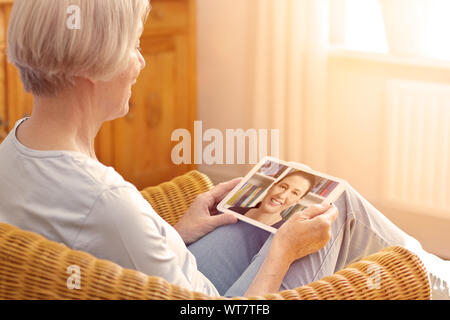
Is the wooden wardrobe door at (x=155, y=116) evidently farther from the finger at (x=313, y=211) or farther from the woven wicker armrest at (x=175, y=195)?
the finger at (x=313, y=211)

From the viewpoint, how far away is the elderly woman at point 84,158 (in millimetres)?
1056

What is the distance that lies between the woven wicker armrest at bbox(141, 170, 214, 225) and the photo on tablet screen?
0.17 metres

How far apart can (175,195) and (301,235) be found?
1.55 ft

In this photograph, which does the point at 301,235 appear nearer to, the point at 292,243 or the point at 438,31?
the point at 292,243

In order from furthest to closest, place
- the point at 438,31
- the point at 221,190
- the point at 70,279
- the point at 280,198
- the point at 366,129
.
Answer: the point at 366,129
the point at 438,31
the point at 221,190
the point at 280,198
the point at 70,279

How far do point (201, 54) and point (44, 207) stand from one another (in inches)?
91.0

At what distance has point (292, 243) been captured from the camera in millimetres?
1286

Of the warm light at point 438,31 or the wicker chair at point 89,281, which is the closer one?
the wicker chair at point 89,281

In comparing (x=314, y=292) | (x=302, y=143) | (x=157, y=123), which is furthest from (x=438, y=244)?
(x=314, y=292)

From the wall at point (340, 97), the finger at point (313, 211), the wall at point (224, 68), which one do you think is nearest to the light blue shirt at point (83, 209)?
the finger at point (313, 211)

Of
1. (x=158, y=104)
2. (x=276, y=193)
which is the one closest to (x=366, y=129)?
(x=158, y=104)

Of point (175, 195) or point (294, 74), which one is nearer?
point (175, 195)

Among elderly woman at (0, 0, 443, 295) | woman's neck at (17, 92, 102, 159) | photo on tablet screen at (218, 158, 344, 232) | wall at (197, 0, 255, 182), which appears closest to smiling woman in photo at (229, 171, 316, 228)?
photo on tablet screen at (218, 158, 344, 232)

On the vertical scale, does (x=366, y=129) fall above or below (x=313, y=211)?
below
